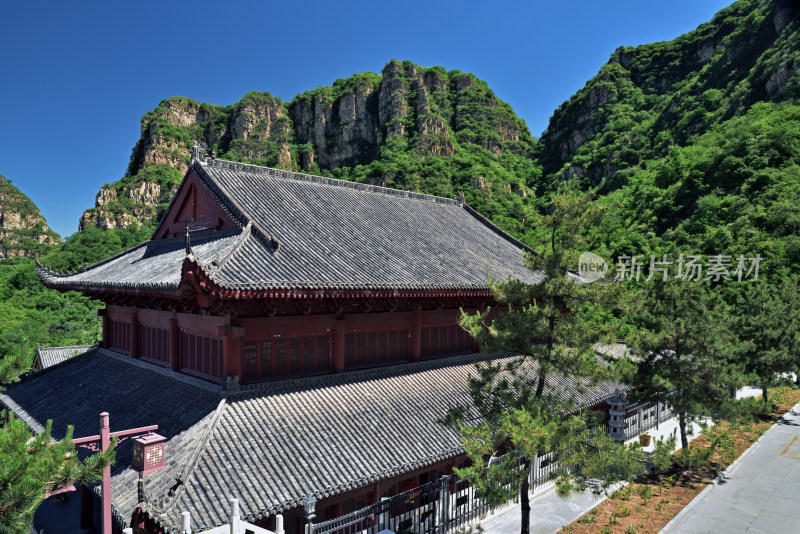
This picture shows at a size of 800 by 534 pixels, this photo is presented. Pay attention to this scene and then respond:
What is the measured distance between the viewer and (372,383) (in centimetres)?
1416

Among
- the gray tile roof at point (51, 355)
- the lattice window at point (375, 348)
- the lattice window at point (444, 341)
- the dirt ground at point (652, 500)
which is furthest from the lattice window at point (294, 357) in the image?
the gray tile roof at point (51, 355)

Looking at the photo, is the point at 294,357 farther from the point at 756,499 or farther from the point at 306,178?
the point at 756,499

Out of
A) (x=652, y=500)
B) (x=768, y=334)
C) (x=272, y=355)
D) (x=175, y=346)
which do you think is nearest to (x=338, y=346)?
(x=272, y=355)

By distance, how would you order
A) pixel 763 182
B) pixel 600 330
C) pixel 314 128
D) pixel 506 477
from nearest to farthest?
1. pixel 506 477
2. pixel 600 330
3. pixel 763 182
4. pixel 314 128

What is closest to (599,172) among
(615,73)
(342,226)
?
(615,73)

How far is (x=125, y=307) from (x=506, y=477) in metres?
14.9

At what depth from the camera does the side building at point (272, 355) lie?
10062 mm

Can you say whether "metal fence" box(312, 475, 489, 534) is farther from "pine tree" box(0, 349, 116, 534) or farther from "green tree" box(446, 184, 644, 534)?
"pine tree" box(0, 349, 116, 534)

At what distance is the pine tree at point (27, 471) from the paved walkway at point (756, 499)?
1441 centimetres

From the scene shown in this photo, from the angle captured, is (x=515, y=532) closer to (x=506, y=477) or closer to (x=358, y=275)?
(x=506, y=477)

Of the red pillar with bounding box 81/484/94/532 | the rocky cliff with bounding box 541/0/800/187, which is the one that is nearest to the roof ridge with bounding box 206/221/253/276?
the red pillar with bounding box 81/484/94/532

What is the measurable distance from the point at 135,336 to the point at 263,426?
332 inches

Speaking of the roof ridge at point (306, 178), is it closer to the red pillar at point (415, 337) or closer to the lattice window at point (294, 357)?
the red pillar at point (415, 337)

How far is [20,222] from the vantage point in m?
152
